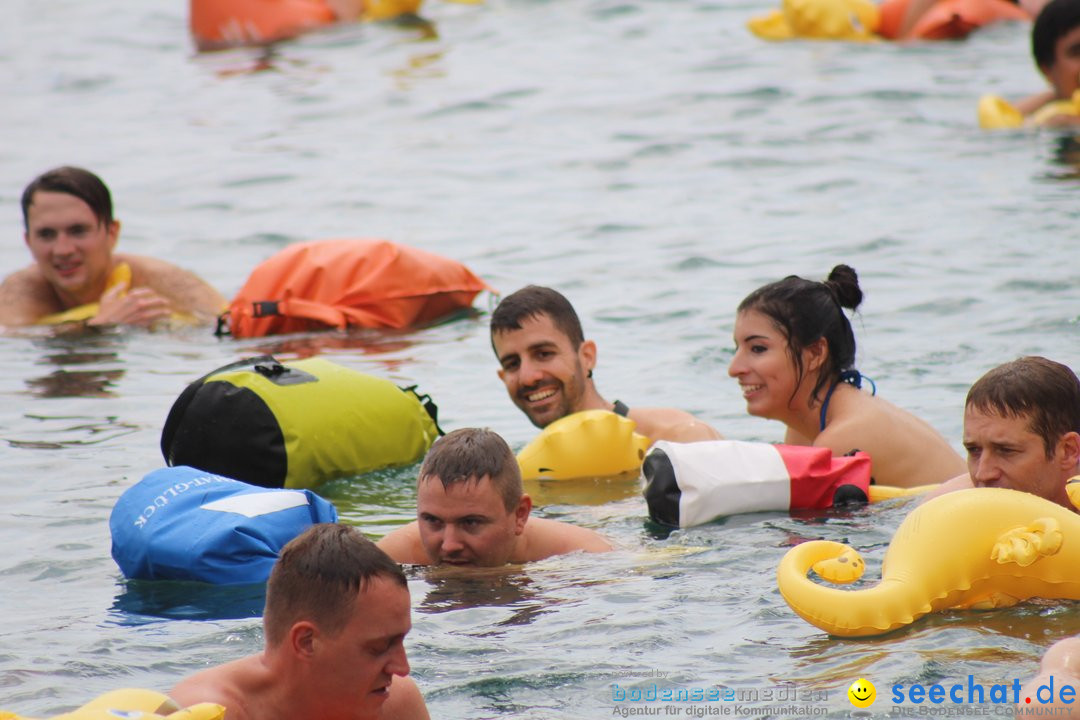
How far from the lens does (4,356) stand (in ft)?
30.8

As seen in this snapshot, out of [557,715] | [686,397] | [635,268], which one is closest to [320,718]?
[557,715]

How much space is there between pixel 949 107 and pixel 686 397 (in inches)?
288

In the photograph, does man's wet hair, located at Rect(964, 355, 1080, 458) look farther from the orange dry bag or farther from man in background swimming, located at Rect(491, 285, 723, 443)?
the orange dry bag

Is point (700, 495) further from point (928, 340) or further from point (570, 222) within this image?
point (570, 222)

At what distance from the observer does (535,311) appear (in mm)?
6961

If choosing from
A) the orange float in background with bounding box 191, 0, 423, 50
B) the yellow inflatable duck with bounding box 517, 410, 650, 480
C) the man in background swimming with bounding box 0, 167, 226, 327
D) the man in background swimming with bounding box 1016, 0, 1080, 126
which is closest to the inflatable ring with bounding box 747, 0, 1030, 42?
the man in background swimming with bounding box 1016, 0, 1080, 126

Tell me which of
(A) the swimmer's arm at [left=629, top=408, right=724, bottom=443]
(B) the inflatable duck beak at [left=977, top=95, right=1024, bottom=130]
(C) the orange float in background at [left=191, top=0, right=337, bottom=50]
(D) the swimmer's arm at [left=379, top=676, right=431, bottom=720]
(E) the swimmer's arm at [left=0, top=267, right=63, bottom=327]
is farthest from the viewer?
(C) the orange float in background at [left=191, top=0, right=337, bottom=50]

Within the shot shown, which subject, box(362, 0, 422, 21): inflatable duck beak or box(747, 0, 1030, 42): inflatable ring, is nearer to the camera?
box(747, 0, 1030, 42): inflatable ring

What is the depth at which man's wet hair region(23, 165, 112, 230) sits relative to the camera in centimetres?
938

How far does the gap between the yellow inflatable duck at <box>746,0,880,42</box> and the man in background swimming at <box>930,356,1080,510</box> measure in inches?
485

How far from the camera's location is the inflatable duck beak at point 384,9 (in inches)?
774

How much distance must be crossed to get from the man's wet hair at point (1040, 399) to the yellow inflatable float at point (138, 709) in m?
2.80

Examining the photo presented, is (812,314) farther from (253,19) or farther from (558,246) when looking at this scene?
(253,19)

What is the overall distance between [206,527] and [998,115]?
991 centimetres
